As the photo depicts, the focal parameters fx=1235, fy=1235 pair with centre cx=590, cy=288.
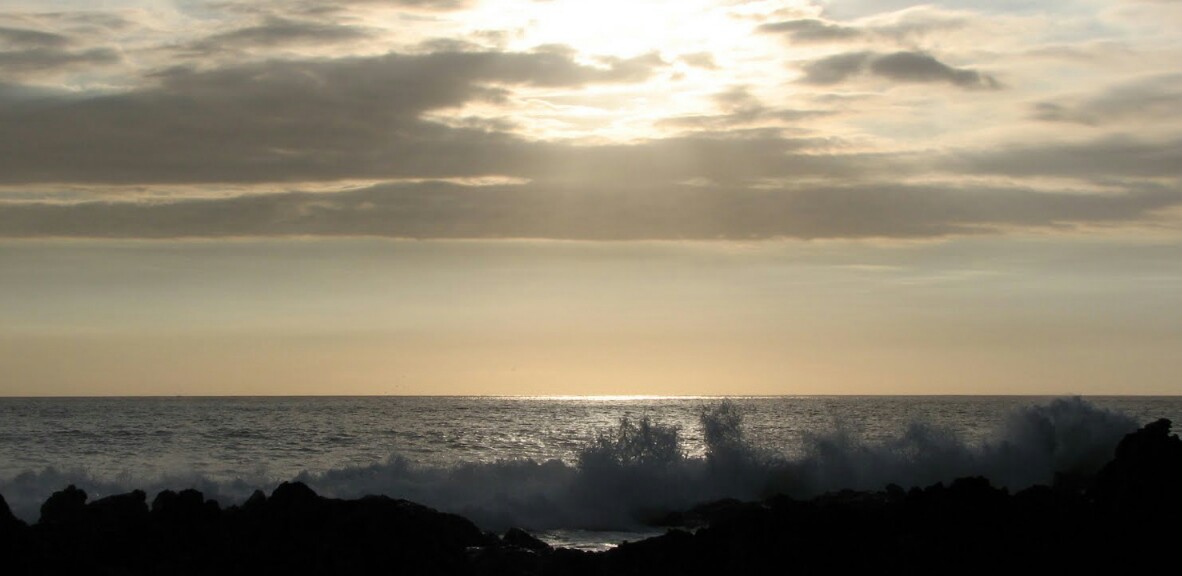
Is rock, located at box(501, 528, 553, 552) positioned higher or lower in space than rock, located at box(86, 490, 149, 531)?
lower

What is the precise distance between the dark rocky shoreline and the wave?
39.4 ft

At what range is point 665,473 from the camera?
122 feet

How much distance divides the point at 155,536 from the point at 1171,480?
54.7 ft

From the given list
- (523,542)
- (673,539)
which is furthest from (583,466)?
(673,539)

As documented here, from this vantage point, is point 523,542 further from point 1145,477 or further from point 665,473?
point 665,473

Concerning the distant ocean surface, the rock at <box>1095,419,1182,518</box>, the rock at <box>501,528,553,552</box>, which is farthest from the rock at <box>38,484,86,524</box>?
the rock at <box>1095,419,1182,518</box>

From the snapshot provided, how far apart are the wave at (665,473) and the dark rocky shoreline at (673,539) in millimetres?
12013

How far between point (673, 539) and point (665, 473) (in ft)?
59.9

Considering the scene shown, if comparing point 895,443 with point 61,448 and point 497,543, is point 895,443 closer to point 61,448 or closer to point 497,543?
point 497,543

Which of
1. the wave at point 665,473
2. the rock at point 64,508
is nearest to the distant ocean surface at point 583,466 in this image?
the wave at point 665,473

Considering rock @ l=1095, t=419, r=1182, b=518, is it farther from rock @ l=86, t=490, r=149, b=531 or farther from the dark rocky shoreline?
rock @ l=86, t=490, r=149, b=531

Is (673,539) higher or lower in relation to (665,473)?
lower

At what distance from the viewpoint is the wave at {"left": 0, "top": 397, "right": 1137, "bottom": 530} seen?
111ft

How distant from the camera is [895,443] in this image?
4303cm
